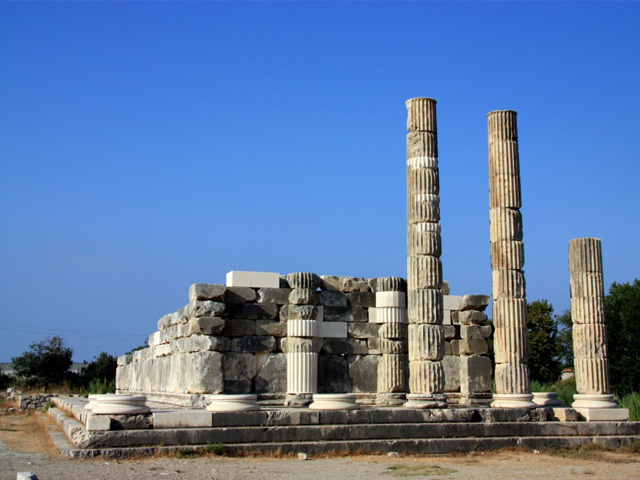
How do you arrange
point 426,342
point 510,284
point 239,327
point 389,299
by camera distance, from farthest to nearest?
1. point 389,299
2. point 239,327
3. point 510,284
4. point 426,342

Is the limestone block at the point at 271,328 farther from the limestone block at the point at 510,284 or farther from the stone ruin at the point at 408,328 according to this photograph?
the limestone block at the point at 510,284

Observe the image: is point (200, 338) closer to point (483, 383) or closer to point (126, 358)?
point (483, 383)

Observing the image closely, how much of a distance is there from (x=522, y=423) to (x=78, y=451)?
9.13m

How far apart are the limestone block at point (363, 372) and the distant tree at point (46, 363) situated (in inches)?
1141

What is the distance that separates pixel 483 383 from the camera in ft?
70.9

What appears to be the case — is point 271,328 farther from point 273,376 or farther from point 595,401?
point 595,401

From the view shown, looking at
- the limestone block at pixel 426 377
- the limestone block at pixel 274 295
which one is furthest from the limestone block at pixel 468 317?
the limestone block at pixel 274 295

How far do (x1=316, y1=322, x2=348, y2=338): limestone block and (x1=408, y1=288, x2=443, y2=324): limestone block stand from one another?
270cm

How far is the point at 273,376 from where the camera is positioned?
19.8 m

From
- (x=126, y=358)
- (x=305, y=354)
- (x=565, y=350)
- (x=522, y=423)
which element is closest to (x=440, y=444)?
(x=522, y=423)

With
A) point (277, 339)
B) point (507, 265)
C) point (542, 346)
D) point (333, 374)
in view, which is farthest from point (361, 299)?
point (542, 346)

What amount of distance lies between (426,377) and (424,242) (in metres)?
3.23

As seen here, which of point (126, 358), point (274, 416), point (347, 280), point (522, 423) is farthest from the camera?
point (126, 358)

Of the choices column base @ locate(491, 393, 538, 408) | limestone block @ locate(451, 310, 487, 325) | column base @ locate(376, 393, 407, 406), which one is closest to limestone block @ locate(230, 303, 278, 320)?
column base @ locate(376, 393, 407, 406)
